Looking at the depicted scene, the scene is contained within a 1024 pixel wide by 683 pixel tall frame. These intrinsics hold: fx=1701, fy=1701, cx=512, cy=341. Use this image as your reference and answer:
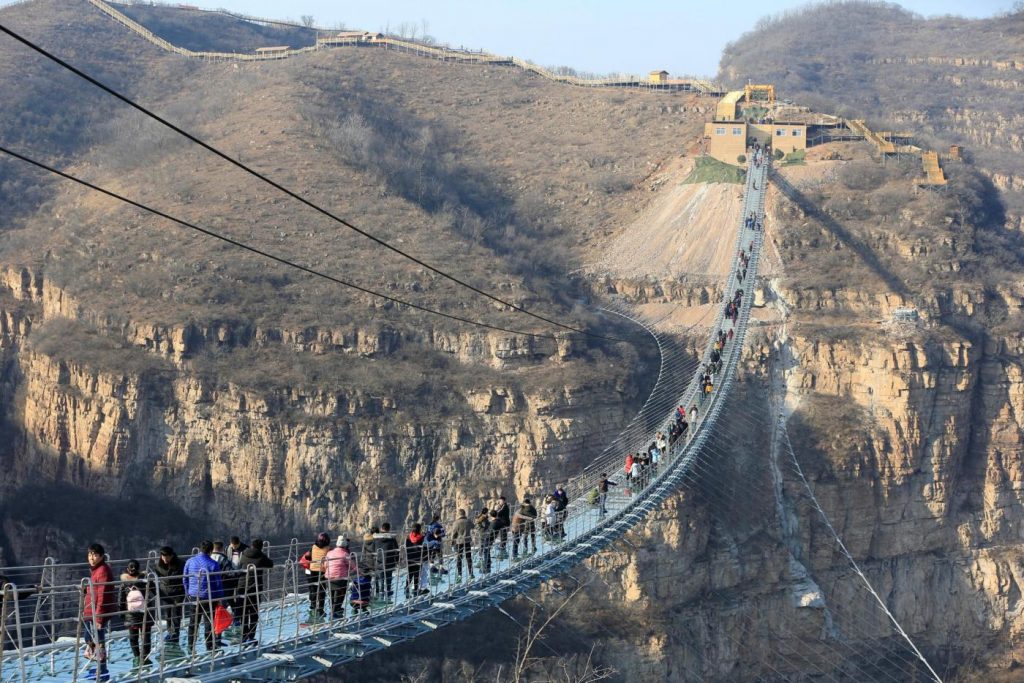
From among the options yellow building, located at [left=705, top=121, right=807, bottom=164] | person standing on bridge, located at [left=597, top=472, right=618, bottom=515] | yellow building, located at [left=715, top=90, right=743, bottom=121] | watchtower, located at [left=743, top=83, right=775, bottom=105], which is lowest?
person standing on bridge, located at [left=597, top=472, right=618, bottom=515]

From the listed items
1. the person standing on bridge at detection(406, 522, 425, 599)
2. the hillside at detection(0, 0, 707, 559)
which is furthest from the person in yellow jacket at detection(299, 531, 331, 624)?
the hillside at detection(0, 0, 707, 559)

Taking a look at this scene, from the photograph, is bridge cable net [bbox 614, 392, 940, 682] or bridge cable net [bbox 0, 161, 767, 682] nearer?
bridge cable net [bbox 0, 161, 767, 682]

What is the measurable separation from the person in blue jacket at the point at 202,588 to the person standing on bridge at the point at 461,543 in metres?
6.44

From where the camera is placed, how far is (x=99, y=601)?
748 inches

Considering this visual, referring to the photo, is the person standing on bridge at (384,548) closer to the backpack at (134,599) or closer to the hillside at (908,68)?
the backpack at (134,599)

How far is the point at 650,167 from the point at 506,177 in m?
6.65

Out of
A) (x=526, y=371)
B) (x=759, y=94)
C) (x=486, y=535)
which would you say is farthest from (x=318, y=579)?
(x=759, y=94)

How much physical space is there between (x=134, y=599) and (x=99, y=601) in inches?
21.7

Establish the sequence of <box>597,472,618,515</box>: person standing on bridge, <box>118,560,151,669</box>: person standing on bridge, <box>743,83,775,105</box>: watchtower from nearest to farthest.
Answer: <box>118,560,151,669</box>: person standing on bridge < <box>597,472,618,515</box>: person standing on bridge < <box>743,83,775,105</box>: watchtower

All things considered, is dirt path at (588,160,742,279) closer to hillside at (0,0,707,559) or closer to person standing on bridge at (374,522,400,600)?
hillside at (0,0,707,559)

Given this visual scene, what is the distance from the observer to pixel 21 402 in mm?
57250

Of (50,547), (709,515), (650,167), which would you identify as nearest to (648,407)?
(709,515)

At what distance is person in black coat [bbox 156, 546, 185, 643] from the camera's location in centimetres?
1961

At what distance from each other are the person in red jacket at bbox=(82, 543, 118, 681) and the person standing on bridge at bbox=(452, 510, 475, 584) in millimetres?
7932
